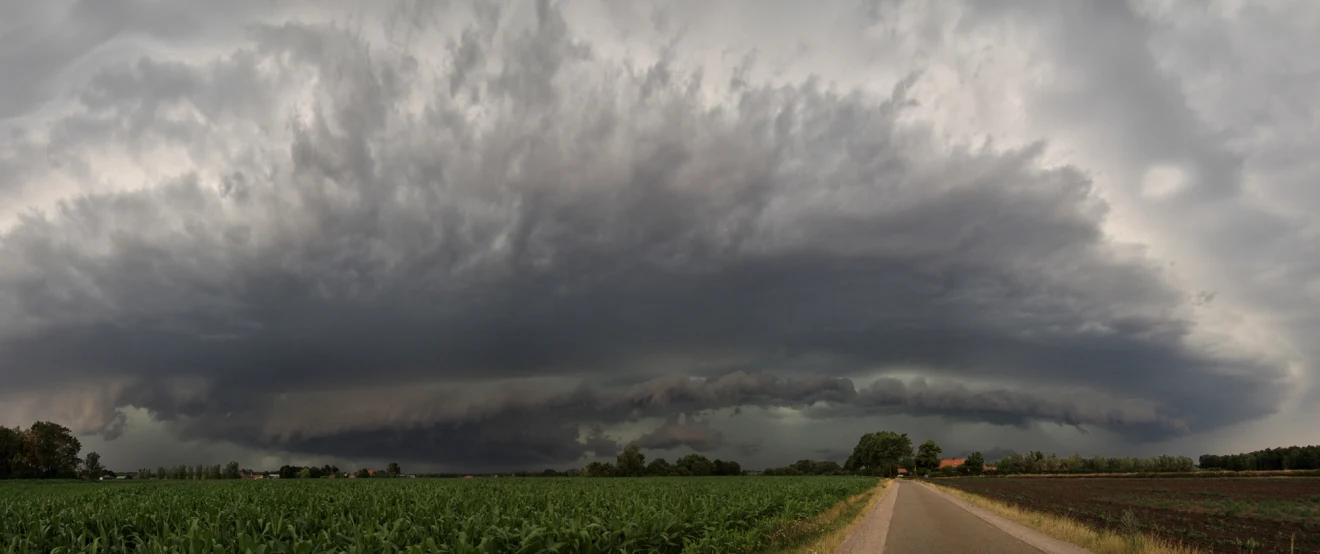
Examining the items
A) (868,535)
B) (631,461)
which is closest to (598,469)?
(631,461)

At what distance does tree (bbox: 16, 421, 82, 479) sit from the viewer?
111125mm

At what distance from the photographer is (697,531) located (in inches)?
805

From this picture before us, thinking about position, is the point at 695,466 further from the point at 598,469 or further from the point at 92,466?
the point at 92,466

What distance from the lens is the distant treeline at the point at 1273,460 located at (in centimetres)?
14350

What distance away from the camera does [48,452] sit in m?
116

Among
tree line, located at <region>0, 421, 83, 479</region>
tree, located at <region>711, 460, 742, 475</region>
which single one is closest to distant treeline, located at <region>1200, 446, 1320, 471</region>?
tree, located at <region>711, 460, 742, 475</region>

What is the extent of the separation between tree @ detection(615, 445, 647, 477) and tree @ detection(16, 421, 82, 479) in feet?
343

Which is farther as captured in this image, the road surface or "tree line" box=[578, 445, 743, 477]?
"tree line" box=[578, 445, 743, 477]

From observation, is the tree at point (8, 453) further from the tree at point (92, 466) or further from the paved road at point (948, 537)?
the paved road at point (948, 537)

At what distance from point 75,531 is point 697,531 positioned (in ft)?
52.4

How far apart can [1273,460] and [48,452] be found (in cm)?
24748

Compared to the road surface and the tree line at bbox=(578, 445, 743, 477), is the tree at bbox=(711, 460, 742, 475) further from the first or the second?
the road surface

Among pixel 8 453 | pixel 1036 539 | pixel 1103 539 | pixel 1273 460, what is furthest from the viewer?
pixel 1273 460

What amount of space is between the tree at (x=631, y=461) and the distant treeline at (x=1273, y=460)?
137 m
